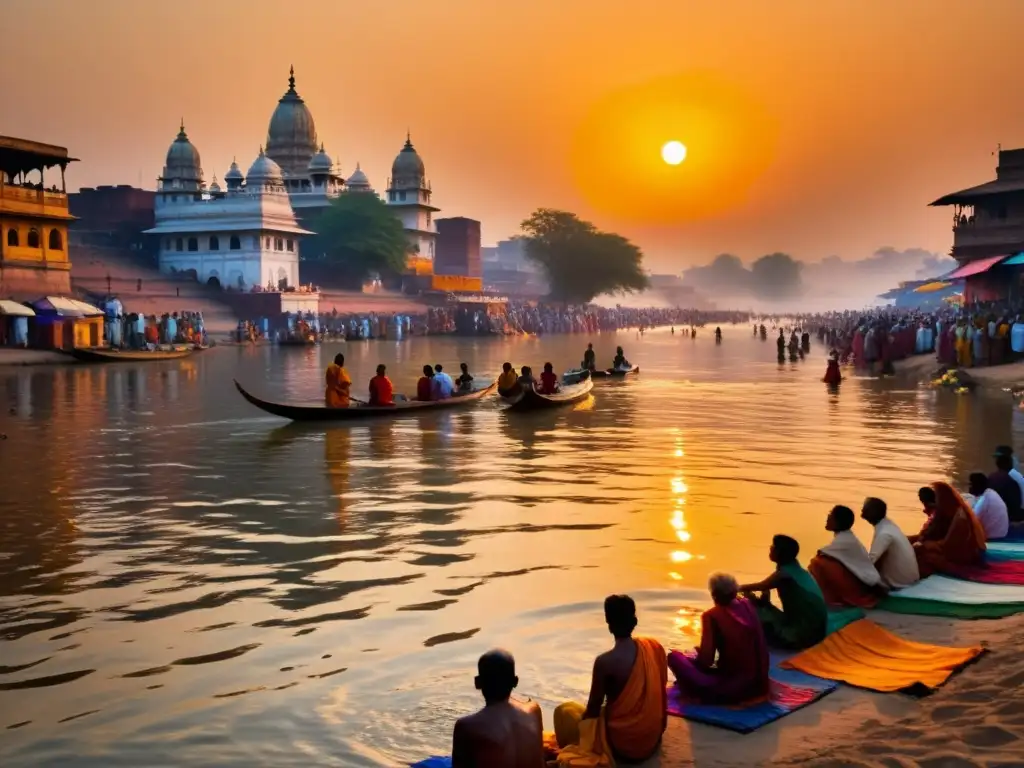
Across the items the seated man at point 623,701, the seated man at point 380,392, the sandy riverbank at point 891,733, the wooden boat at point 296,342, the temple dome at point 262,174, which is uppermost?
the temple dome at point 262,174

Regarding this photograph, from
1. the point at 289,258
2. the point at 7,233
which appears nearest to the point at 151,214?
the point at 289,258

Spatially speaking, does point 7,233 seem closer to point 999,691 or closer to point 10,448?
point 10,448

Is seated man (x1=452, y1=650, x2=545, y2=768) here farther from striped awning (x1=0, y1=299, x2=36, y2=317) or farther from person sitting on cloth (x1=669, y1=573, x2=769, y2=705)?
striped awning (x1=0, y1=299, x2=36, y2=317)

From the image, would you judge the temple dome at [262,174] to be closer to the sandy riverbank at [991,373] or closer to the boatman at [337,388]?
the sandy riverbank at [991,373]

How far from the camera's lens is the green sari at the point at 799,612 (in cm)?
613

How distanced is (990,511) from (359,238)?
59.7 metres

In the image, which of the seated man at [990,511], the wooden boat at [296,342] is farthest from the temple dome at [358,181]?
the seated man at [990,511]

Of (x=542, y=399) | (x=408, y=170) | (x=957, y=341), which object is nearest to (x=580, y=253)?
(x=408, y=170)

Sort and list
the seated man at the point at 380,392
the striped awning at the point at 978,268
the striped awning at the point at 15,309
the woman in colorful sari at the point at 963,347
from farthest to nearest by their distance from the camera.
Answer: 1. the striped awning at the point at 15,309
2. the striped awning at the point at 978,268
3. the woman in colorful sari at the point at 963,347
4. the seated man at the point at 380,392

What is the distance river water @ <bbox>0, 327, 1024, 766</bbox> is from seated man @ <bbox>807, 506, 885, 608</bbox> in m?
0.96

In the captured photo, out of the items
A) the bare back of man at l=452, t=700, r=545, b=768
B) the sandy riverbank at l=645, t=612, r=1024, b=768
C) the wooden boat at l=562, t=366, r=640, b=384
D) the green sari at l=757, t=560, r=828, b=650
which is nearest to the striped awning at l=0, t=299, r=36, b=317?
the wooden boat at l=562, t=366, r=640, b=384

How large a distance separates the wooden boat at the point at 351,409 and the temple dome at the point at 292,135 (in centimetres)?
5837

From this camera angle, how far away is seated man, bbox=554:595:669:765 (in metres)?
4.75

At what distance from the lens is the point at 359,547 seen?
9.13 m
